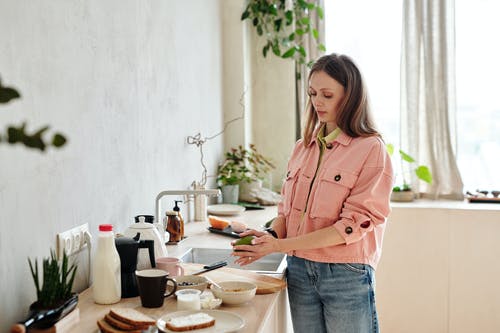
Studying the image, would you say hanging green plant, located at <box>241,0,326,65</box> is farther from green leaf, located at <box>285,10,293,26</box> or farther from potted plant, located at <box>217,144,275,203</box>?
potted plant, located at <box>217,144,275,203</box>

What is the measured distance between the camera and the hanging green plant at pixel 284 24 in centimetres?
360

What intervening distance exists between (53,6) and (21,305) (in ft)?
2.61

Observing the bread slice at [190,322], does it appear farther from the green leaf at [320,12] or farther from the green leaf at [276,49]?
the green leaf at [320,12]

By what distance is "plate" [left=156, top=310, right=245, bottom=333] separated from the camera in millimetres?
1433

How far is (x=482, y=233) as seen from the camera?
333 centimetres

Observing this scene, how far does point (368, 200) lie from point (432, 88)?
2044mm

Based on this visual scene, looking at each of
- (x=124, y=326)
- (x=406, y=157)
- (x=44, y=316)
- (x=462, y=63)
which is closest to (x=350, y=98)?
(x=124, y=326)

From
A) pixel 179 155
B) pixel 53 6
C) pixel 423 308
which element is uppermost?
pixel 53 6

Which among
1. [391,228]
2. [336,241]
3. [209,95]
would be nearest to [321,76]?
[336,241]

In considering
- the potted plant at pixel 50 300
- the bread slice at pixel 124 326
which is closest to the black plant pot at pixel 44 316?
the potted plant at pixel 50 300

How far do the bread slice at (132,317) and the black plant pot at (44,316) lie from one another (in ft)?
0.39

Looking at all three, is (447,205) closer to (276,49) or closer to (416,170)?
(416,170)

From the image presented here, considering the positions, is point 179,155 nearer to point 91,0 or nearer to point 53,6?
point 91,0

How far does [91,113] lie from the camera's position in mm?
1885
